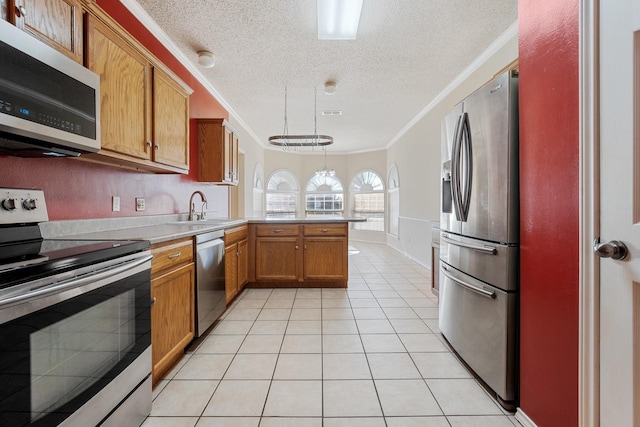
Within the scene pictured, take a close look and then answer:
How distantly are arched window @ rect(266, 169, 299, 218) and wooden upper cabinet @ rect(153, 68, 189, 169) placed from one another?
18.1 ft

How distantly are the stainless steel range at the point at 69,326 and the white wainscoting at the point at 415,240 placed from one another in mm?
4466

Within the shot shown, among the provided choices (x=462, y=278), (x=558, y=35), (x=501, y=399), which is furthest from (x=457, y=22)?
(x=501, y=399)

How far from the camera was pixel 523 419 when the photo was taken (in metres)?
1.44

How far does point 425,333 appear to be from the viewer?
96.0 inches

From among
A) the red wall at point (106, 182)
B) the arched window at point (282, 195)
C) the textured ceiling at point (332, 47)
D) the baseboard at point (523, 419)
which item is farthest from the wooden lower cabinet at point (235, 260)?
the arched window at point (282, 195)

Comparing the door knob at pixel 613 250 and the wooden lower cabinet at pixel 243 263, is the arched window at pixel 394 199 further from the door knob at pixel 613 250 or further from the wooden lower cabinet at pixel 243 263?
the door knob at pixel 613 250

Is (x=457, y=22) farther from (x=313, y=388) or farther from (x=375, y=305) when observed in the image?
(x=313, y=388)

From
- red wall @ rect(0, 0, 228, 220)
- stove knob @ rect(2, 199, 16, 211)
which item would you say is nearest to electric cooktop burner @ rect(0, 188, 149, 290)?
stove knob @ rect(2, 199, 16, 211)

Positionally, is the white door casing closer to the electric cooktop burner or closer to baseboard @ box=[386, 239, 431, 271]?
the electric cooktop burner

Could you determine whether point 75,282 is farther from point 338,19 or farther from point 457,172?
point 338,19

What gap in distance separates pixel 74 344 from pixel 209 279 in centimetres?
132

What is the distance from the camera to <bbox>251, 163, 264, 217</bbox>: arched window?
6.77 meters

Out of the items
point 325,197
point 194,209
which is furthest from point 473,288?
point 325,197

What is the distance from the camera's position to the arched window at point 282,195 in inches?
325
